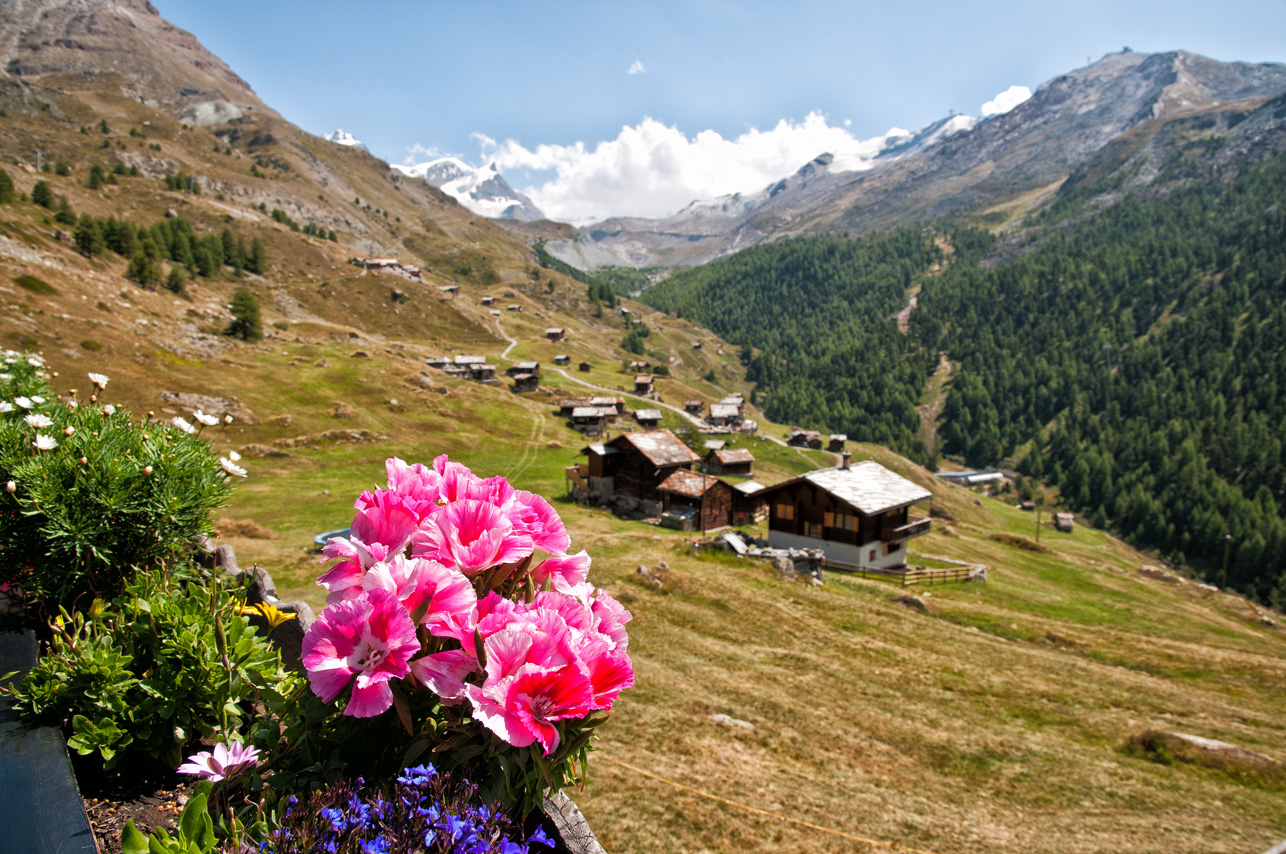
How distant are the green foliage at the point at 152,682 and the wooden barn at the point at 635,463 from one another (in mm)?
44874

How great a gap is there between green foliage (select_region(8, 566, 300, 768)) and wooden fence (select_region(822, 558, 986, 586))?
39.1 meters

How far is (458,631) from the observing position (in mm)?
2527

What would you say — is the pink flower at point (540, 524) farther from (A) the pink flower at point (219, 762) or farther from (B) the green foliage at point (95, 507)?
(B) the green foliage at point (95, 507)

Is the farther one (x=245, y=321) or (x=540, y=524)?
(x=245, y=321)

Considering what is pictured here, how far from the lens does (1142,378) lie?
169 m

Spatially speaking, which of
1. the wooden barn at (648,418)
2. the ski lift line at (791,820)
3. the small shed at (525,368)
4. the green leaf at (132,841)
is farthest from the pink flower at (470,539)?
the small shed at (525,368)

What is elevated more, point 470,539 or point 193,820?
point 470,539

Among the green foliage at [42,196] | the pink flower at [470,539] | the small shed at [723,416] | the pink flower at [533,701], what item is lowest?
the pink flower at [533,701]

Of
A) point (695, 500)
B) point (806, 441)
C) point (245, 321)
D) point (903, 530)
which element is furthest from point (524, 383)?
point (903, 530)

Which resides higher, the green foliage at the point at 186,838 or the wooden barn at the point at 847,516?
the green foliage at the point at 186,838

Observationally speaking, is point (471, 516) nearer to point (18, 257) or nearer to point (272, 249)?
point (18, 257)

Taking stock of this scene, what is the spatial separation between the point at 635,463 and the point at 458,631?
4905 cm

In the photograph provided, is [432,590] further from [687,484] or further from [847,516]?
[687,484]

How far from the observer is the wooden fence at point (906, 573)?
4003cm
